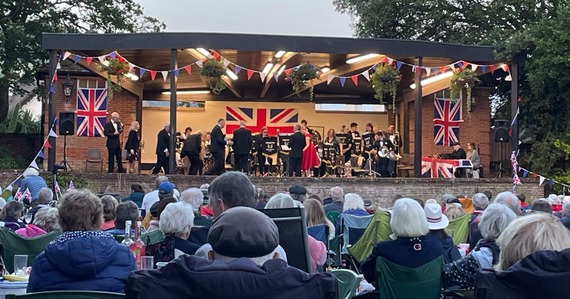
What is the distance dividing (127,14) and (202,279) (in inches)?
946

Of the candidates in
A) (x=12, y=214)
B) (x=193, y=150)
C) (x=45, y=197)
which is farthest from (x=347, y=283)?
(x=193, y=150)

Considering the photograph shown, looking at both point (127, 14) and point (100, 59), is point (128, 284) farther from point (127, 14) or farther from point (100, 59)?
point (127, 14)

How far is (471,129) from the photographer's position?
2252 centimetres

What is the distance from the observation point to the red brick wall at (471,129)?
2248cm

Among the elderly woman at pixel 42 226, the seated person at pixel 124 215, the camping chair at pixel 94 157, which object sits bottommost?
the elderly woman at pixel 42 226

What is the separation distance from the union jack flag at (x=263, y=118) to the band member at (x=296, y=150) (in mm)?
5796

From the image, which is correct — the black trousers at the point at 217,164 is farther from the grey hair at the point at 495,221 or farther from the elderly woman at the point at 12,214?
the grey hair at the point at 495,221

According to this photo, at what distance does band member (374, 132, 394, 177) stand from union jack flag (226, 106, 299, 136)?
5.22 metres

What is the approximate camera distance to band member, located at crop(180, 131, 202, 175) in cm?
1786

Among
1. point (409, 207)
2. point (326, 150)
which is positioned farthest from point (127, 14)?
point (409, 207)

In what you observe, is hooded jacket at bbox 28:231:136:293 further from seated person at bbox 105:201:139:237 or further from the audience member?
the audience member

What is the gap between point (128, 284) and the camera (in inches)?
104

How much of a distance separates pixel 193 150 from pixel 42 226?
11.5 metres

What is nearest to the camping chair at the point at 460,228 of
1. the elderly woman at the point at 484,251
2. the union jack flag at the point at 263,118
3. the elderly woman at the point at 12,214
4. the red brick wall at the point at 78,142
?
the elderly woman at the point at 484,251
